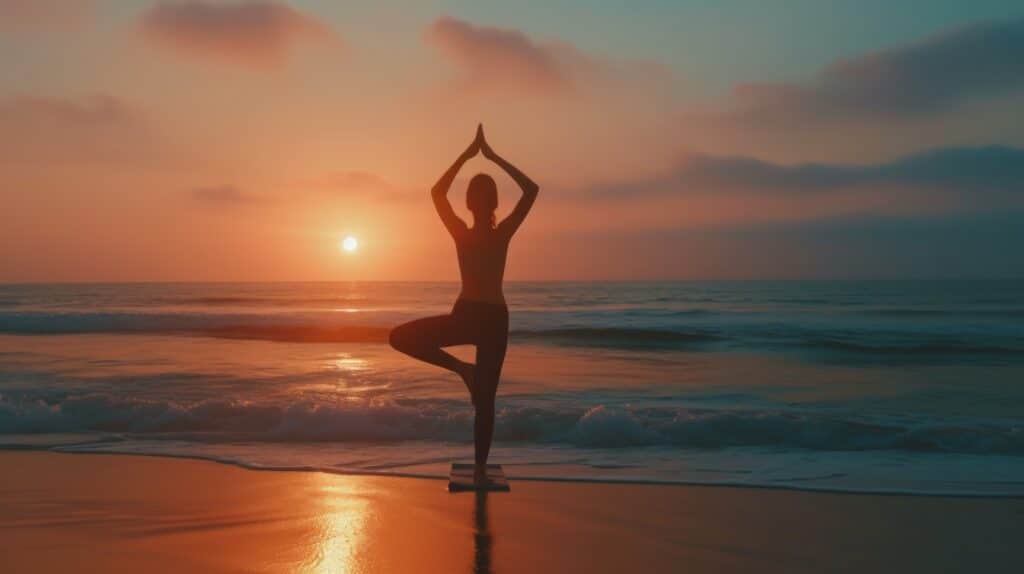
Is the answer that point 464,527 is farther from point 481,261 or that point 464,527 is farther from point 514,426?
point 514,426

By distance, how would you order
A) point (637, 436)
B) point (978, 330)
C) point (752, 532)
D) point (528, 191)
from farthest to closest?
1. point (978, 330)
2. point (637, 436)
3. point (528, 191)
4. point (752, 532)

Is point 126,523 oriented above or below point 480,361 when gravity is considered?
below

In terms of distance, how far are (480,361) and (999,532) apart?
3.06 meters

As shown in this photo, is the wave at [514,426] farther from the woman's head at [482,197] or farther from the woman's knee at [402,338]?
the woman's head at [482,197]

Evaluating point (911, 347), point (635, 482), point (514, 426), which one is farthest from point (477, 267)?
point (911, 347)

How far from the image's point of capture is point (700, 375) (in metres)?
14.3

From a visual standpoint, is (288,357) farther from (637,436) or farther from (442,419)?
(637,436)

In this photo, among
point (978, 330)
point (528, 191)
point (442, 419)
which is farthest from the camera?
point (978, 330)

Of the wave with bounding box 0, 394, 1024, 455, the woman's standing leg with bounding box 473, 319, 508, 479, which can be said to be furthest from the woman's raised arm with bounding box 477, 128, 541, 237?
the wave with bounding box 0, 394, 1024, 455

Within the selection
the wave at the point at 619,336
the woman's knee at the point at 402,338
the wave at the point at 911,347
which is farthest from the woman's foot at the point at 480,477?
the wave at the point at 911,347

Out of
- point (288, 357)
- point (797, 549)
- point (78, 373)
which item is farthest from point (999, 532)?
point (288, 357)

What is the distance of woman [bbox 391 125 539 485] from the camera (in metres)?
5.12

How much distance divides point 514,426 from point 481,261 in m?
3.83

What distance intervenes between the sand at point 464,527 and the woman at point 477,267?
98 cm
